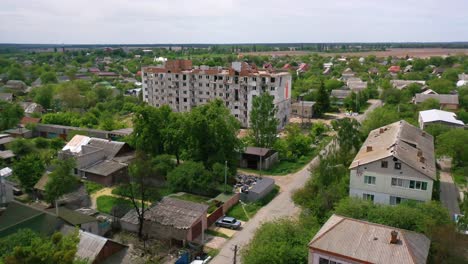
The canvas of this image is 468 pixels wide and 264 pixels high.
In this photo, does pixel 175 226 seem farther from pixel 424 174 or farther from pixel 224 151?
pixel 424 174

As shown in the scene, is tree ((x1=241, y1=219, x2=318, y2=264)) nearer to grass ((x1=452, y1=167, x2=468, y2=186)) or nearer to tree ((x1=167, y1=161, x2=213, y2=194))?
tree ((x1=167, y1=161, x2=213, y2=194))

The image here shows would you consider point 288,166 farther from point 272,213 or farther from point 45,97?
point 45,97

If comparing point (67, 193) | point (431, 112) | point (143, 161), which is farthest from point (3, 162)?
point (431, 112)

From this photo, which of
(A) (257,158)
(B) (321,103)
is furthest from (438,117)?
(A) (257,158)

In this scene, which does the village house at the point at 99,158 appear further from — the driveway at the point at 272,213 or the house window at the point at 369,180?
the house window at the point at 369,180

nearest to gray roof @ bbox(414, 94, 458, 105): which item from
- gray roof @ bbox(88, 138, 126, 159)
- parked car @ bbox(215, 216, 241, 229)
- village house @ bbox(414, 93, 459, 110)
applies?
village house @ bbox(414, 93, 459, 110)

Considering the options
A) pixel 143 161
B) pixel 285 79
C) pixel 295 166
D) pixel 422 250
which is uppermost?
pixel 285 79
